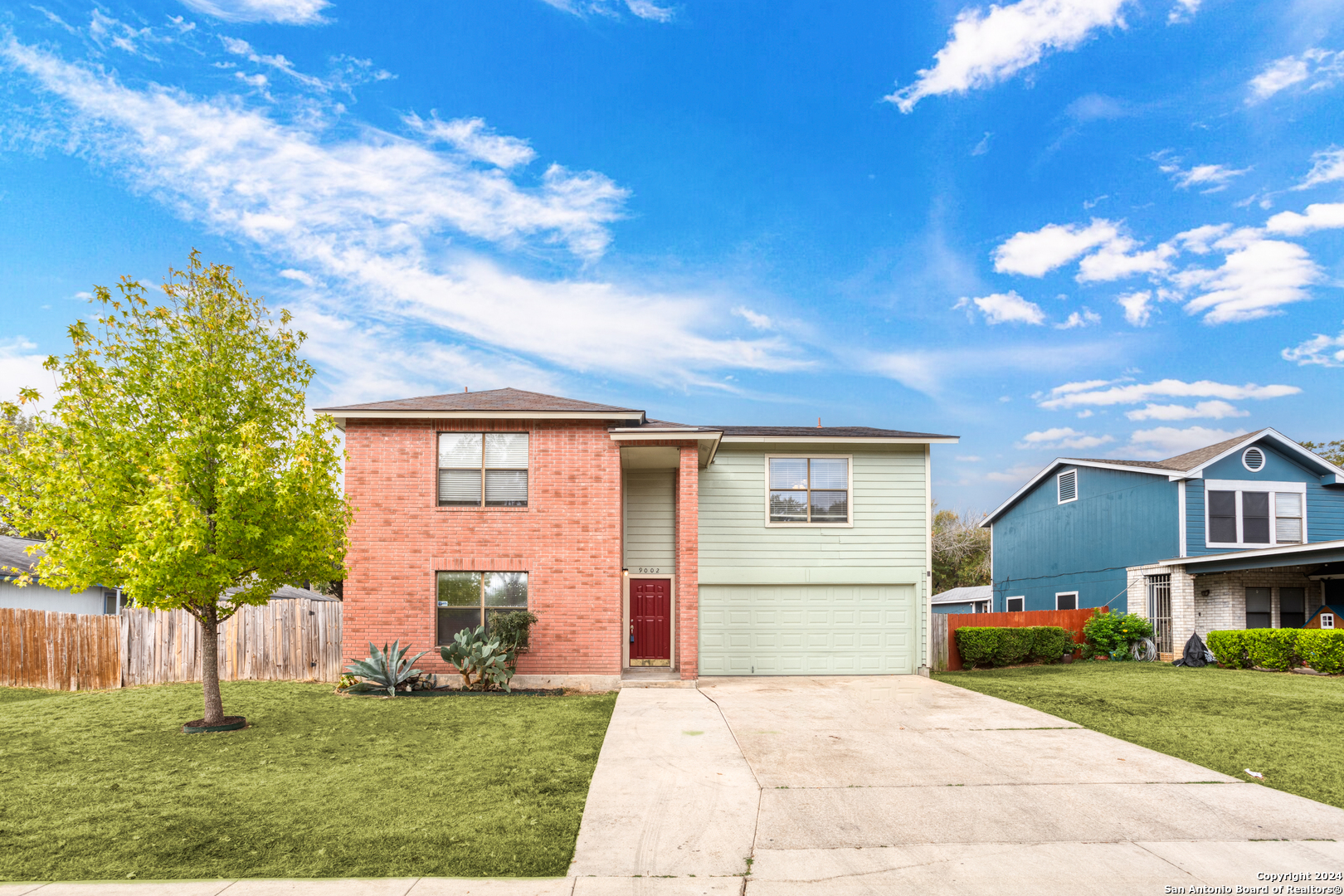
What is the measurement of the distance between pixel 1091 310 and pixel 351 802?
29.4 meters

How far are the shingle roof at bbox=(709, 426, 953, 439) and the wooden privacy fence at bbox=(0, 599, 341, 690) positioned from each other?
9403 mm

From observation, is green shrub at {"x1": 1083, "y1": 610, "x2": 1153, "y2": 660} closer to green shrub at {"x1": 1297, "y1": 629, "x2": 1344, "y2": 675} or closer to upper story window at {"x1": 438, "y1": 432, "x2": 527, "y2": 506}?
green shrub at {"x1": 1297, "y1": 629, "x2": 1344, "y2": 675}

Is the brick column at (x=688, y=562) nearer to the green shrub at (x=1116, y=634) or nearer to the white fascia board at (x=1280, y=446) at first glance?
the green shrub at (x=1116, y=634)

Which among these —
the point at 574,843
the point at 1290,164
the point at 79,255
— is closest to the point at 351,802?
the point at 574,843

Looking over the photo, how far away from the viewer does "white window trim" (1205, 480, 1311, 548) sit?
68.5ft

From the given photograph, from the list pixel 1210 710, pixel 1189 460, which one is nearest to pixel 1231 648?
pixel 1189 460

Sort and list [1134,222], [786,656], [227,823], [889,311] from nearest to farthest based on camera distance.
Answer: [227,823] < [786,656] < [1134,222] < [889,311]

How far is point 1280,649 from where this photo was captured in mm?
17453

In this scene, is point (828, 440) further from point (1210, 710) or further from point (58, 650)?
point (58, 650)

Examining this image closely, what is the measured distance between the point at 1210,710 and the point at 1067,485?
49.1 feet

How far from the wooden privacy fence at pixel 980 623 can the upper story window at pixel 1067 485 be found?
387 cm

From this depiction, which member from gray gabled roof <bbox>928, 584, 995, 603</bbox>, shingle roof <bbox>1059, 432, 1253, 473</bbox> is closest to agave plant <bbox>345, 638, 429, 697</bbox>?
shingle roof <bbox>1059, 432, 1253, 473</bbox>

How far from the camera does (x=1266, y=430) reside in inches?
827

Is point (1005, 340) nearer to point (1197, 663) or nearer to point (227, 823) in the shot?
point (1197, 663)
